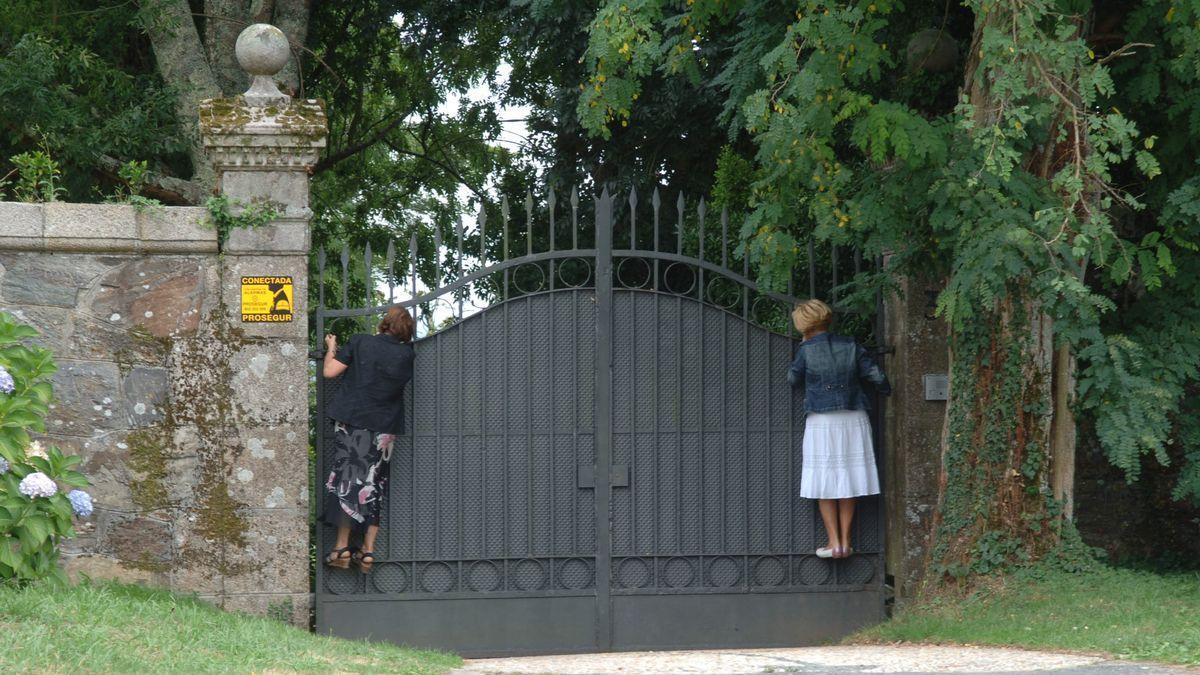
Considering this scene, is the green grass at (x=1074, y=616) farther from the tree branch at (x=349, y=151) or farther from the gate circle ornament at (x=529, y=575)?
the tree branch at (x=349, y=151)

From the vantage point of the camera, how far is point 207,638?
582 centimetres

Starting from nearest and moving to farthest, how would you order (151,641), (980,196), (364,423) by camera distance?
(151,641) → (980,196) → (364,423)

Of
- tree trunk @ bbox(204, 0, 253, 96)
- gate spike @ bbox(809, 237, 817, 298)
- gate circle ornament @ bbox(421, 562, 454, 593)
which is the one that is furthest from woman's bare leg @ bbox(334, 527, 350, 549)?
tree trunk @ bbox(204, 0, 253, 96)

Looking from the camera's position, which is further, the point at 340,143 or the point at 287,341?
the point at 340,143

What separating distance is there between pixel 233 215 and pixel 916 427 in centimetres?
391

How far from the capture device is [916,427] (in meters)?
7.84

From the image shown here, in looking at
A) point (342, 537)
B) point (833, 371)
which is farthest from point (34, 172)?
point (833, 371)

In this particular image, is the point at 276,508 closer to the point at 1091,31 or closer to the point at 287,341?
the point at 287,341

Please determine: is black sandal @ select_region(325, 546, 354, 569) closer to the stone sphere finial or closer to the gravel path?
the gravel path

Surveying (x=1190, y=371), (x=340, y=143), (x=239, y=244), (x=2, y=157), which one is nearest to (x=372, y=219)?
(x=340, y=143)

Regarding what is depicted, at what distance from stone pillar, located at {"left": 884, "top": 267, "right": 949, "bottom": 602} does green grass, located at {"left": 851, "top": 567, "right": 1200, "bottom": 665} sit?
37cm

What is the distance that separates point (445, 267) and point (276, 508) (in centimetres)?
831

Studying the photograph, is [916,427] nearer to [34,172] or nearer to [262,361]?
[262,361]

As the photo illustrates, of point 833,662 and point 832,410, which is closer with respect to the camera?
point 833,662
